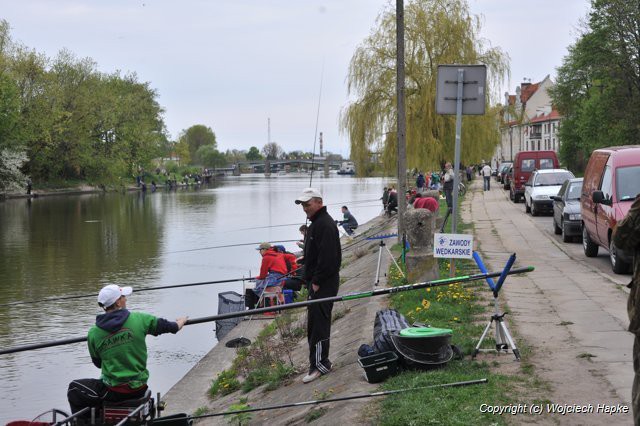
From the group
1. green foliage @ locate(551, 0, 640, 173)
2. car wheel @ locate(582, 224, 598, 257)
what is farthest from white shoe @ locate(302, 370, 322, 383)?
green foliage @ locate(551, 0, 640, 173)

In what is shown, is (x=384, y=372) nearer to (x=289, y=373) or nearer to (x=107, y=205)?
(x=289, y=373)

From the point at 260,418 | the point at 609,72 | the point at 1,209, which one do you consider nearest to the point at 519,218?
the point at 260,418

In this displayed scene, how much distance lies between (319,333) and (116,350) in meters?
2.39

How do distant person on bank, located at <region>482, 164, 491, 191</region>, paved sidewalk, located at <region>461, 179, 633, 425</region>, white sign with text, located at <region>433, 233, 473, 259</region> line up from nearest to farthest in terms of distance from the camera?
paved sidewalk, located at <region>461, 179, 633, 425</region>, white sign with text, located at <region>433, 233, 473, 259</region>, distant person on bank, located at <region>482, 164, 491, 191</region>

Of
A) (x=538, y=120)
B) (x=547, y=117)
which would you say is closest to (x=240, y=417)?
(x=547, y=117)

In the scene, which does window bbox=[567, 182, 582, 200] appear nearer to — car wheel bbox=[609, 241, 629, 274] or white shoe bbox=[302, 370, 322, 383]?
car wheel bbox=[609, 241, 629, 274]

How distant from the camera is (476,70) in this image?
10.5m

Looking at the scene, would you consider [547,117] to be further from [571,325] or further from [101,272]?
[571,325]

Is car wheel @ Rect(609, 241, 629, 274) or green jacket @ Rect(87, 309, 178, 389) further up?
green jacket @ Rect(87, 309, 178, 389)

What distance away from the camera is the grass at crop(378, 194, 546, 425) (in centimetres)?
601

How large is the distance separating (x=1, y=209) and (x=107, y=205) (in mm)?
8776

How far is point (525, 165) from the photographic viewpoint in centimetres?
3788

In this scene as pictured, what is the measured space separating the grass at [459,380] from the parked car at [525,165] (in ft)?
89.4

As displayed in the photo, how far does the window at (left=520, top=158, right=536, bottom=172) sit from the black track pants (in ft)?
101
